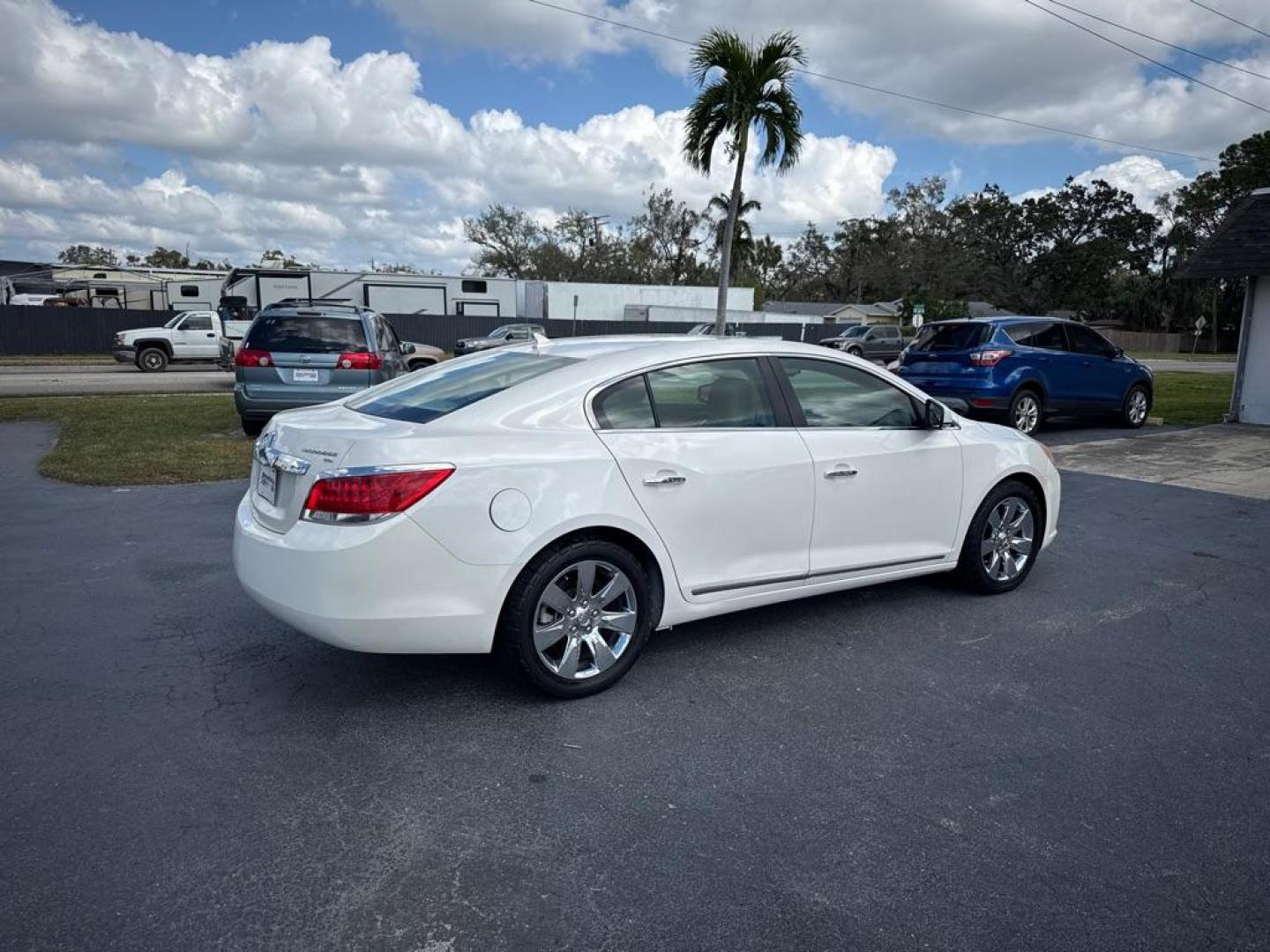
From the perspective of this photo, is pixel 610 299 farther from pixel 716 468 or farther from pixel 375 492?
pixel 375 492

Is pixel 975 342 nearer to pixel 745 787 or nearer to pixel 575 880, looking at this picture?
pixel 745 787

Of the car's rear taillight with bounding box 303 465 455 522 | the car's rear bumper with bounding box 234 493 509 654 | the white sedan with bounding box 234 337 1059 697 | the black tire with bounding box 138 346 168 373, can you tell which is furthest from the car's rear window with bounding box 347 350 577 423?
the black tire with bounding box 138 346 168 373

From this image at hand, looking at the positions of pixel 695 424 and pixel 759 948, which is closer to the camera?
pixel 759 948

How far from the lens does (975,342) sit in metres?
12.1

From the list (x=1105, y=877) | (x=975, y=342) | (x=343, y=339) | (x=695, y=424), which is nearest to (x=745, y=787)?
(x=1105, y=877)

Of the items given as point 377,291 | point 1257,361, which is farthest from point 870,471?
point 377,291

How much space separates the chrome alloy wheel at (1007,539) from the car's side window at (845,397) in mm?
908

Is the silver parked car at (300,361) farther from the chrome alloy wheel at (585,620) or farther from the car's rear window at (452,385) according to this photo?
the chrome alloy wheel at (585,620)

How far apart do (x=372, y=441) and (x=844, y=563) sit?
2.48m

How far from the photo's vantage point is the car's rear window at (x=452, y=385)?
13.5ft

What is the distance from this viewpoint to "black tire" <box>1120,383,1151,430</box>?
45.3 ft

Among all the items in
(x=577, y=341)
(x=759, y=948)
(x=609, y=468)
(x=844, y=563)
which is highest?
(x=577, y=341)

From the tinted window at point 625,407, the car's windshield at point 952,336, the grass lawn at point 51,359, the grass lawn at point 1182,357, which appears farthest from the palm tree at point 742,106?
the grass lawn at point 1182,357

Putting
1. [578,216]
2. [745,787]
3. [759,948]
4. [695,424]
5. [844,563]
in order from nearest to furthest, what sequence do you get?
[759,948], [745,787], [695,424], [844,563], [578,216]
